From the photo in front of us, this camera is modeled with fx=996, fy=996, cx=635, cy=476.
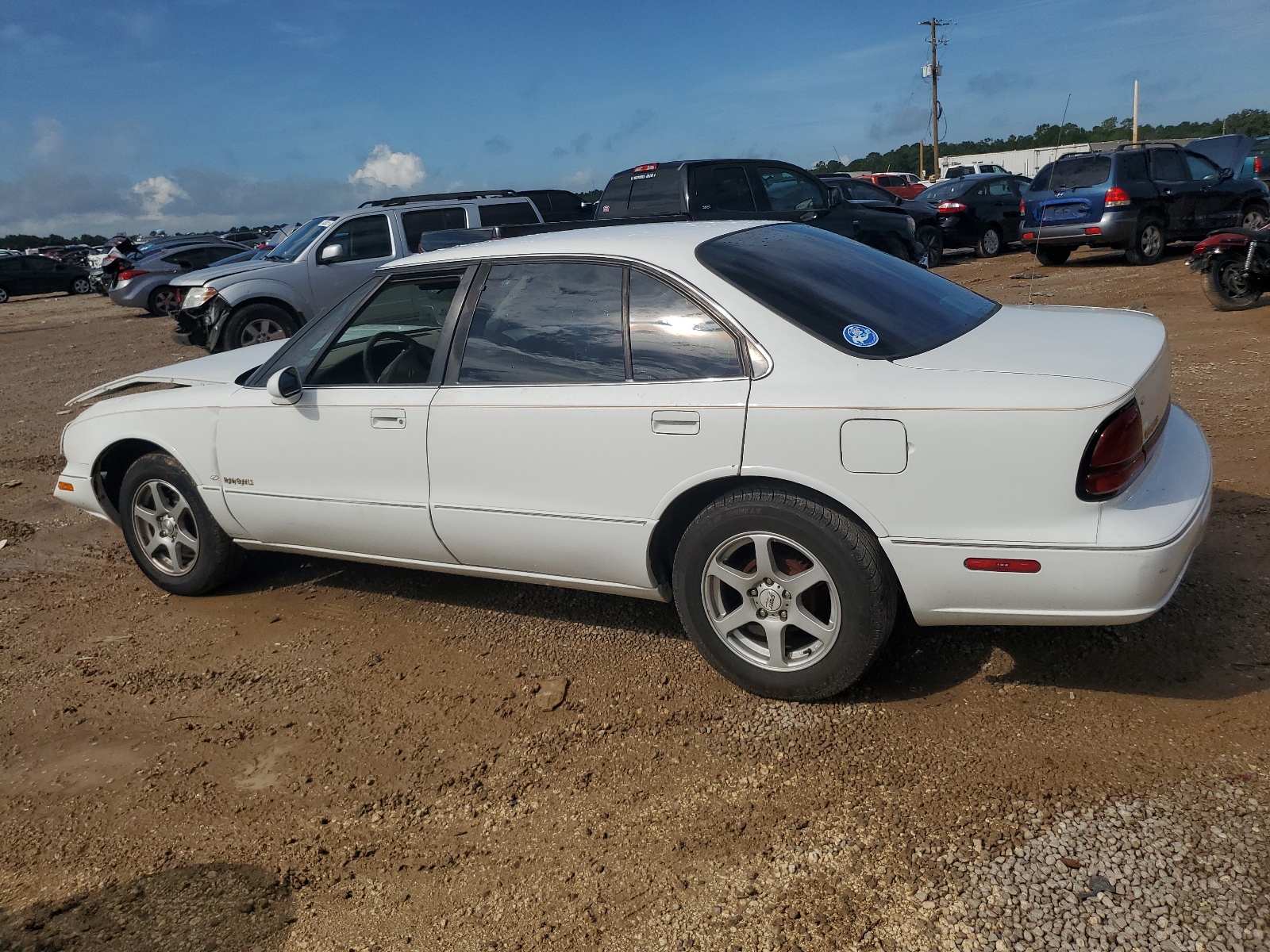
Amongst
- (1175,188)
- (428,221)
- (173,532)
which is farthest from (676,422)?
(1175,188)

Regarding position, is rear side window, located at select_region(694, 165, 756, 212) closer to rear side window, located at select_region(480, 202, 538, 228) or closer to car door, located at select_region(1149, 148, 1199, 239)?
rear side window, located at select_region(480, 202, 538, 228)

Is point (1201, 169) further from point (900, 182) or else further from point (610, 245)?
point (900, 182)

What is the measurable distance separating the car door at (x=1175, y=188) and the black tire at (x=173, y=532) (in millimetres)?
15034

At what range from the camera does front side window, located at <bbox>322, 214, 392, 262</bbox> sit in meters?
12.0

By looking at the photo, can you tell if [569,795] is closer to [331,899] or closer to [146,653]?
[331,899]

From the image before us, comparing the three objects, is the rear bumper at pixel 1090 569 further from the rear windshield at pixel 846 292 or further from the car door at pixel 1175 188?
the car door at pixel 1175 188

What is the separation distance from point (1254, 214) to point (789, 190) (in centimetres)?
893

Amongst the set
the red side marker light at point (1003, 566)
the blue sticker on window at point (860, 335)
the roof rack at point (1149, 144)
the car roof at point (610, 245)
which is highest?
the roof rack at point (1149, 144)

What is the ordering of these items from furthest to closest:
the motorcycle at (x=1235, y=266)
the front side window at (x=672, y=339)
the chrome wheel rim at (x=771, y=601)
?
the motorcycle at (x=1235, y=266) < the front side window at (x=672, y=339) < the chrome wheel rim at (x=771, y=601)

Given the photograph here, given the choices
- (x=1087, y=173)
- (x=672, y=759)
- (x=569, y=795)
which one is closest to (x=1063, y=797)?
(x=672, y=759)

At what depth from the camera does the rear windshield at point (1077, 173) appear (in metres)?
14.9

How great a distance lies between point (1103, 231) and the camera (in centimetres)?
1486

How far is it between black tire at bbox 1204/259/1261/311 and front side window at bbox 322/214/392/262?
9.05 meters

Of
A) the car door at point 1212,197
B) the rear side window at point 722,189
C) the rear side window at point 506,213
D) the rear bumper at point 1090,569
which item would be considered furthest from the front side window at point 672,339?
the car door at point 1212,197
